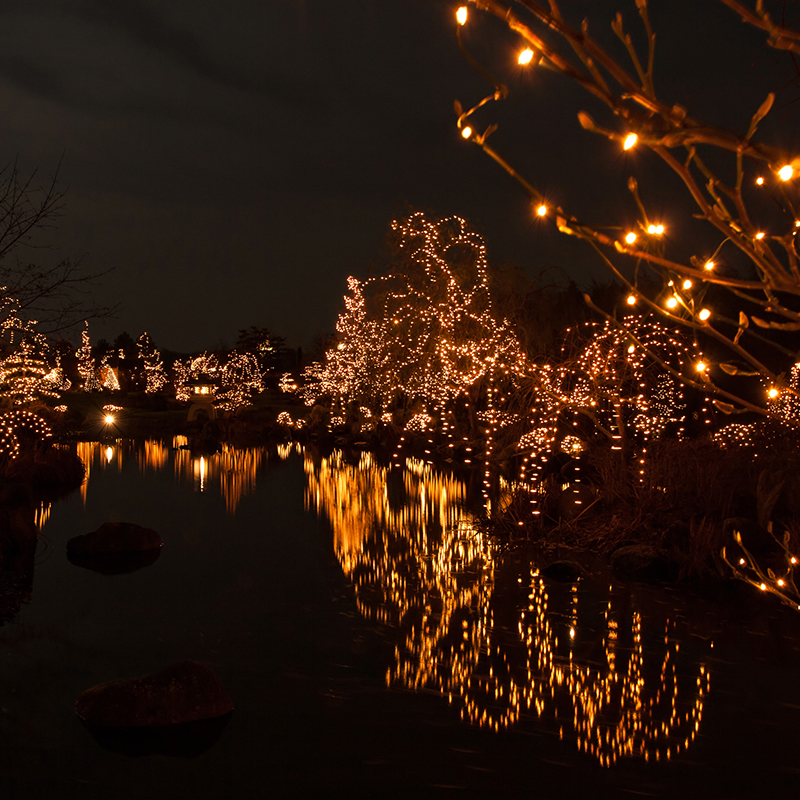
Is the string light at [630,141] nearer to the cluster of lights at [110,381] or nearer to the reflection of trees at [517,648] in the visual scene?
the reflection of trees at [517,648]

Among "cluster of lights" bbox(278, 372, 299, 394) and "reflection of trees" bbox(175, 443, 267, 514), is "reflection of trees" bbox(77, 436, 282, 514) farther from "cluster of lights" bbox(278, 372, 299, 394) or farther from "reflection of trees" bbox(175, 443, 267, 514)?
"cluster of lights" bbox(278, 372, 299, 394)

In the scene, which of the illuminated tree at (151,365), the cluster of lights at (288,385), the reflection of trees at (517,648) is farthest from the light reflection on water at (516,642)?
the illuminated tree at (151,365)

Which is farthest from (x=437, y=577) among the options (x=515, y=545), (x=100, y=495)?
(x=100, y=495)

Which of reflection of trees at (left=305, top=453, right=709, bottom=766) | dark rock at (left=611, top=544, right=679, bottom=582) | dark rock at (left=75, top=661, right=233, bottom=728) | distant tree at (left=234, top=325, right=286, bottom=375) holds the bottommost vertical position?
dark rock at (left=75, top=661, right=233, bottom=728)

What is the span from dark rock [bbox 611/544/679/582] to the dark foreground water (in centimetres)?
36

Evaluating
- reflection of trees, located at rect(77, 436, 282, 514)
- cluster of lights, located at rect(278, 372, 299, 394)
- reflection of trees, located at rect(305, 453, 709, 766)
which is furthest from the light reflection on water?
cluster of lights, located at rect(278, 372, 299, 394)

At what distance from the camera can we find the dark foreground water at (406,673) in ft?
17.1

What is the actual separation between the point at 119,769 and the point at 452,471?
16480 mm

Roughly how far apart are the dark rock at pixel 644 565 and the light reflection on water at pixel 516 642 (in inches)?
23.4

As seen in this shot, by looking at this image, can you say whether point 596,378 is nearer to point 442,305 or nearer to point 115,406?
point 442,305

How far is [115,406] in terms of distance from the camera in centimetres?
4403

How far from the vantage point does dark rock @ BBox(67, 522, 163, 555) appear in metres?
11.2

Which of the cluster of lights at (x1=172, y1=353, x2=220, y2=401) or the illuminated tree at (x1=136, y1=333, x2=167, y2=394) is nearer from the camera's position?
the illuminated tree at (x1=136, y1=333, x2=167, y2=394)

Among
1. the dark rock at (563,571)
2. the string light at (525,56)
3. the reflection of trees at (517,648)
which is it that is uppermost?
the string light at (525,56)
